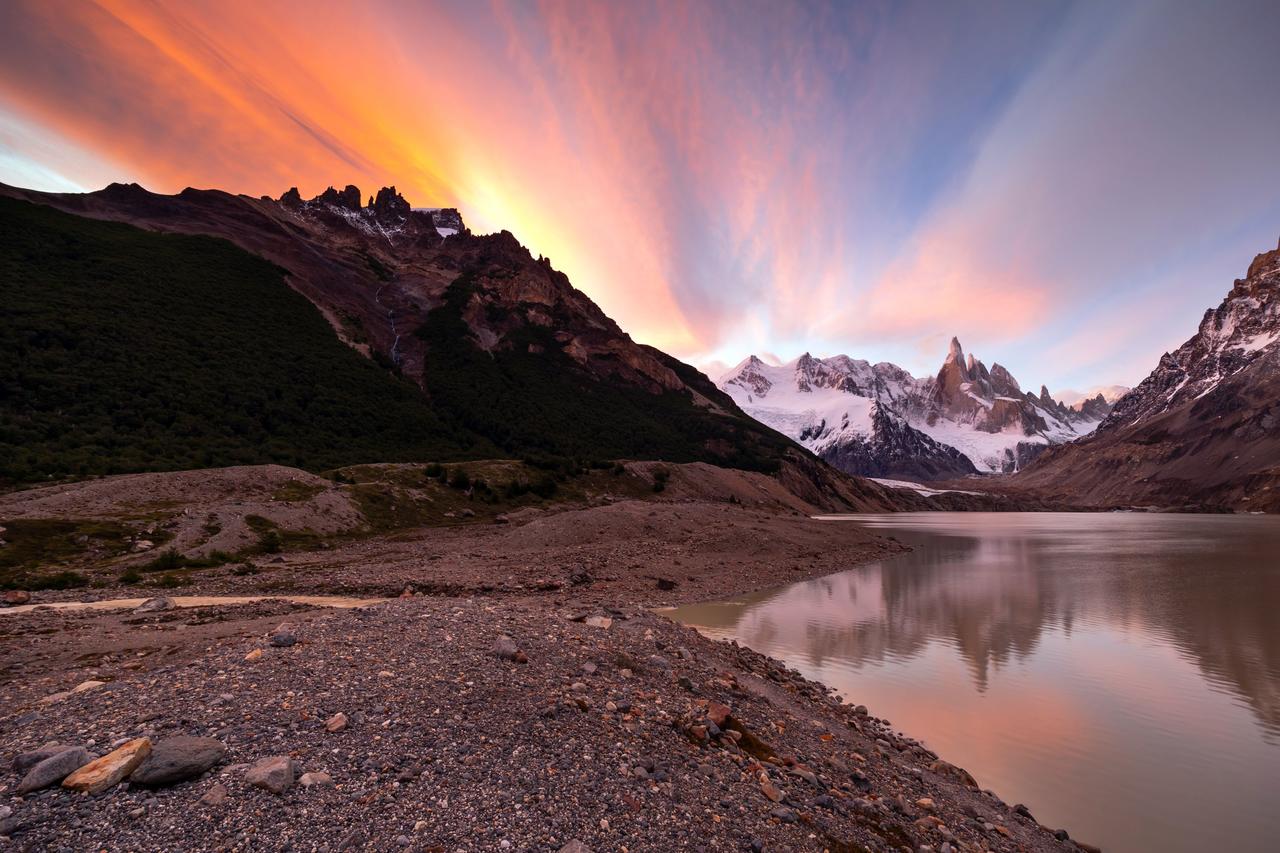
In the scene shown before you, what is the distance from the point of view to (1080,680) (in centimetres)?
2130

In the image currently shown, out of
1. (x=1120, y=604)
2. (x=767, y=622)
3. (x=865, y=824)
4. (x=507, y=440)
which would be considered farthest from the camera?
(x=507, y=440)

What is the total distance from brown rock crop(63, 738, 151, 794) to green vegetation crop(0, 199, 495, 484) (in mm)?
51906

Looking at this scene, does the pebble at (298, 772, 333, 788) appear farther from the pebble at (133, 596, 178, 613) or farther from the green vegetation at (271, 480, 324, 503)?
the green vegetation at (271, 480, 324, 503)

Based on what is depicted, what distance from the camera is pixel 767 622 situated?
3006cm

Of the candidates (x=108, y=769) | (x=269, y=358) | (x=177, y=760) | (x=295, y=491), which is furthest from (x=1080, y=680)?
(x=269, y=358)

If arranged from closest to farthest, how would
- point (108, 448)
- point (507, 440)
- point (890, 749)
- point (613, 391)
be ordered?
point (890, 749)
point (108, 448)
point (507, 440)
point (613, 391)

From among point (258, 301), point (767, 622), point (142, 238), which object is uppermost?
point (142, 238)

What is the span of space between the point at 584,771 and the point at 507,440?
112320mm

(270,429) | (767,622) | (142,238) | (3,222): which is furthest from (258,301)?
(767,622)

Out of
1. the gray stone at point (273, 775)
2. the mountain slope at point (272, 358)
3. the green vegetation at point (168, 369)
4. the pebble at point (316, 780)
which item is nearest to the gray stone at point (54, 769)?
the gray stone at point (273, 775)

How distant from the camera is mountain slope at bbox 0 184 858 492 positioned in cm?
5822

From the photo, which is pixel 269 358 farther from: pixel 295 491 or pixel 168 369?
pixel 295 491

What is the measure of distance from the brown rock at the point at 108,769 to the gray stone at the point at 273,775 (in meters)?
1.28

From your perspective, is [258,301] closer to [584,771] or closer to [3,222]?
[3,222]
